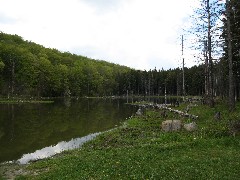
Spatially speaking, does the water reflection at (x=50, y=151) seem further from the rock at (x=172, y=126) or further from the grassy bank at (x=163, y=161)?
the rock at (x=172, y=126)

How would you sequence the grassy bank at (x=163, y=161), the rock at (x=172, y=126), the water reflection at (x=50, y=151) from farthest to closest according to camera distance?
the rock at (x=172, y=126) → the water reflection at (x=50, y=151) → the grassy bank at (x=163, y=161)

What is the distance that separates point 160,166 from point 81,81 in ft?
587

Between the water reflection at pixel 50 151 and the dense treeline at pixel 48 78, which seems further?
the dense treeline at pixel 48 78

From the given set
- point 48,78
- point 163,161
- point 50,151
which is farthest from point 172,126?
point 48,78

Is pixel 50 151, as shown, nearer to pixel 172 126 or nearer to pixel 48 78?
A: pixel 172 126

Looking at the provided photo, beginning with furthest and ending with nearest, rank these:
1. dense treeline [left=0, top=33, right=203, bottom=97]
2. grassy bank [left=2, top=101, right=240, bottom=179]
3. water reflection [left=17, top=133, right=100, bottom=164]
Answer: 1. dense treeline [left=0, top=33, right=203, bottom=97]
2. water reflection [left=17, top=133, right=100, bottom=164]
3. grassy bank [left=2, top=101, right=240, bottom=179]

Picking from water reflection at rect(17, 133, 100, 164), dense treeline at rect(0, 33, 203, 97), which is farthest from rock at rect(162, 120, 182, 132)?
dense treeline at rect(0, 33, 203, 97)

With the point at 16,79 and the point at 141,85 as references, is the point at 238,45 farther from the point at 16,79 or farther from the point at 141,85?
the point at 141,85

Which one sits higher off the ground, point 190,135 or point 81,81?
point 81,81

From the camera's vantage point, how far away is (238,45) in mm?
41688

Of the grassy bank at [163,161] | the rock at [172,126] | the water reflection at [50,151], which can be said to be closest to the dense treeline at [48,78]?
the rock at [172,126]

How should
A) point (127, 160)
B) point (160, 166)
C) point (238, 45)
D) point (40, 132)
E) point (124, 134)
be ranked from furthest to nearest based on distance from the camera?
point (238, 45), point (40, 132), point (124, 134), point (127, 160), point (160, 166)

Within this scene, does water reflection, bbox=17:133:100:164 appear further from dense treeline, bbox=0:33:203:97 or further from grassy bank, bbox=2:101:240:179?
dense treeline, bbox=0:33:203:97

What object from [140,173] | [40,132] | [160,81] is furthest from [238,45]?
[160,81]
